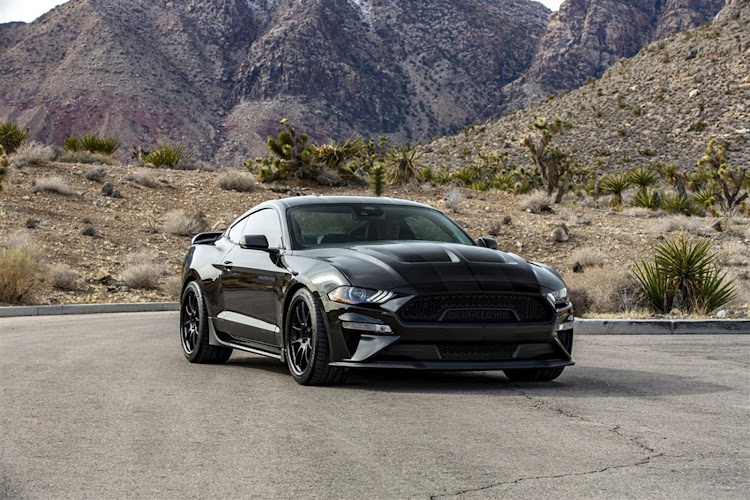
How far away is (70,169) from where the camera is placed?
111 feet

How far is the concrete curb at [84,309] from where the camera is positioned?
19891 mm

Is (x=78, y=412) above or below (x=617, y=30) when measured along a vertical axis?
below

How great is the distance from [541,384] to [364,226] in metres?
2.09

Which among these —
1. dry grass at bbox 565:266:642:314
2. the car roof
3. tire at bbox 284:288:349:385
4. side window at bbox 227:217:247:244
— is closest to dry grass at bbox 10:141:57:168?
dry grass at bbox 565:266:642:314

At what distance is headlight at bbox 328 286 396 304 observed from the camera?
780 cm

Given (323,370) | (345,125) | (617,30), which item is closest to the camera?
(323,370)

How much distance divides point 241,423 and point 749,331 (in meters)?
10.1

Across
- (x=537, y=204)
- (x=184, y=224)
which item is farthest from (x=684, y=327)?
(x=537, y=204)

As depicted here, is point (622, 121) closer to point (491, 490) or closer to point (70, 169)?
point (70, 169)

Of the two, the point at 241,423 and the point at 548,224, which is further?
the point at 548,224

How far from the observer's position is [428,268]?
26.4ft

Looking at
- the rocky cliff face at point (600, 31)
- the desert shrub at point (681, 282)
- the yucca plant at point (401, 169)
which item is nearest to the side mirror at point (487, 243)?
the desert shrub at point (681, 282)

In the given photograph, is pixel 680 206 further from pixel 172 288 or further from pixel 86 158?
pixel 172 288

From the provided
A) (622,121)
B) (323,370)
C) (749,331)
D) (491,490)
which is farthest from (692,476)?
(622,121)
